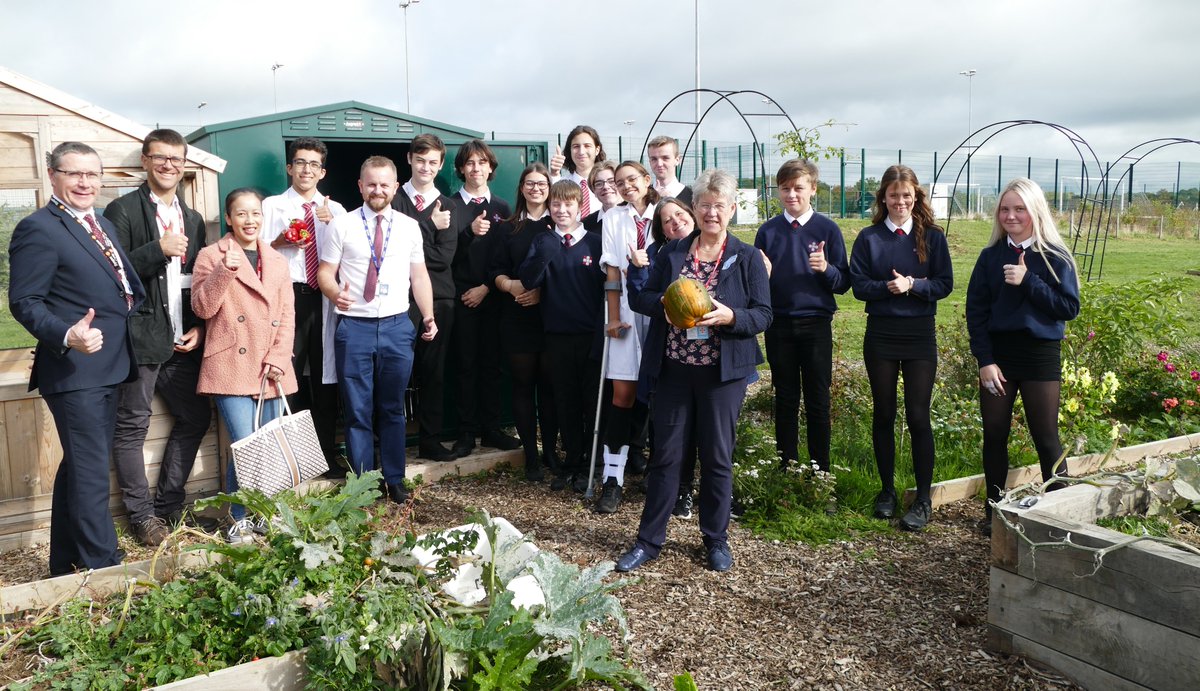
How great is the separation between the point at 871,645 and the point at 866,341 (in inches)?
72.7

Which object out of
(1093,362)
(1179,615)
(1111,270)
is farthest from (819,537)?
(1111,270)

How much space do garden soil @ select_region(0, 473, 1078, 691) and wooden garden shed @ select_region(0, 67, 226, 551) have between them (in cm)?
28

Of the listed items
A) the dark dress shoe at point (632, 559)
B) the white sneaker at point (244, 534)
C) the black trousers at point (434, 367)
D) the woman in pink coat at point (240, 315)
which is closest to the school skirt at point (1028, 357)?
the dark dress shoe at point (632, 559)

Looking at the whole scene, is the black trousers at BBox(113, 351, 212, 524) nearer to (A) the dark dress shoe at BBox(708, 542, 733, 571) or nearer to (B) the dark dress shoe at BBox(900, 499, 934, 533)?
(A) the dark dress shoe at BBox(708, 542, 733, 571)

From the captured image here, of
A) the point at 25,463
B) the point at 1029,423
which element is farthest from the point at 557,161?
the point at 25,463

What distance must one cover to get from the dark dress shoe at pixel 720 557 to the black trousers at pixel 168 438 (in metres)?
2.89

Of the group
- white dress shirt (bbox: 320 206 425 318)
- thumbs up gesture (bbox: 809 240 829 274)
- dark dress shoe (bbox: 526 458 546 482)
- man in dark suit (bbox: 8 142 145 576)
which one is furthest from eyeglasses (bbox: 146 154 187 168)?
thumbs up gesture (bbox: 809 240 829 274)

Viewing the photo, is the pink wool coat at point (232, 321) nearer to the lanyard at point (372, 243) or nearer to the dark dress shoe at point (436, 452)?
the lanyard at point (372, 243)

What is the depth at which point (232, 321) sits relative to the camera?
484 centimetres

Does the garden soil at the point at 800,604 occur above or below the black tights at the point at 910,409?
below

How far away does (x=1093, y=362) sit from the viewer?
6.90 meters

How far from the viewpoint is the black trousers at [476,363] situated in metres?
6.23

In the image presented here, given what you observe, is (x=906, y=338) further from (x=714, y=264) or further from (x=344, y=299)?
(x=344, y=299)

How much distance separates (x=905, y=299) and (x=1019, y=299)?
0.58 meters
